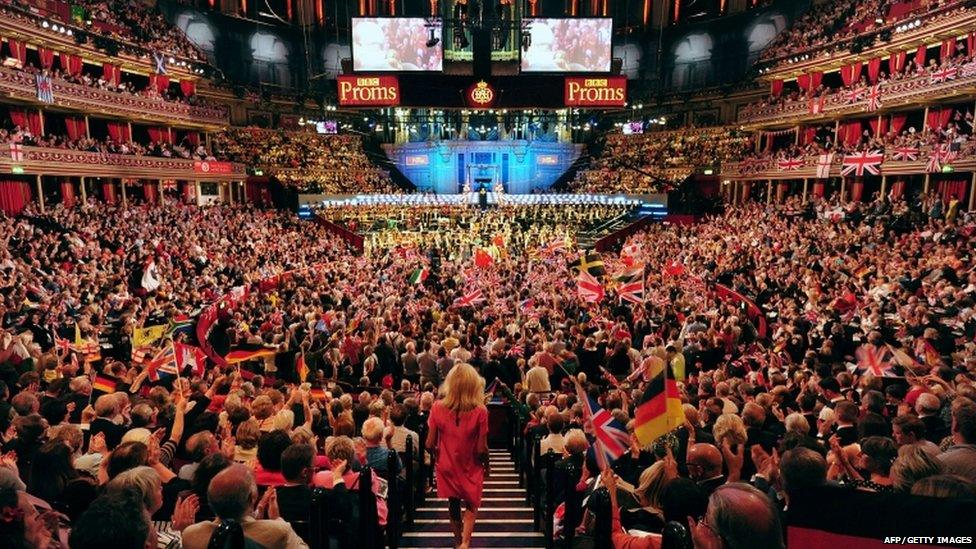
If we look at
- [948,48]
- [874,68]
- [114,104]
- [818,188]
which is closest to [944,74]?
[948,48]

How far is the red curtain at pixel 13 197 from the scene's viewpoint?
25.9 m

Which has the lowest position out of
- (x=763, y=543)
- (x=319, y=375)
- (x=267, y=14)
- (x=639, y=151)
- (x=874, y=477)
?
(x=319, y=375)

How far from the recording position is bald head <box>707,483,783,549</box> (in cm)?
236

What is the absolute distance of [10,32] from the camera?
86.5 feet

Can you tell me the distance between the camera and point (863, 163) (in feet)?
82.4

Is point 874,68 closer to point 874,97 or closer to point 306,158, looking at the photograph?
point 874,97

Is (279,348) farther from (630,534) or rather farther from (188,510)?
(630,534)

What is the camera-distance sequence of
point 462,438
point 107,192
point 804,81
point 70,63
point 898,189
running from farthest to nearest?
point 804,81, point 107,192, point 70,63, point 898,189, point 462,438

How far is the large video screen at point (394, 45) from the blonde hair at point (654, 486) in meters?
37.3

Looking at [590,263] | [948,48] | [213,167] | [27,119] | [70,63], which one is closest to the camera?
[590,263]

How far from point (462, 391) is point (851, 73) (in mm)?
37370

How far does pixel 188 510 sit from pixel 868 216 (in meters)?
26.5

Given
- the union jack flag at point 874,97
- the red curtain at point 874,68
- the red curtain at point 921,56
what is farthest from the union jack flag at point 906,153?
the red curtain at point 874,68

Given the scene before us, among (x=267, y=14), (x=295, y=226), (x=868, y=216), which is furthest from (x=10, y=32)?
(x=868, y=216)
